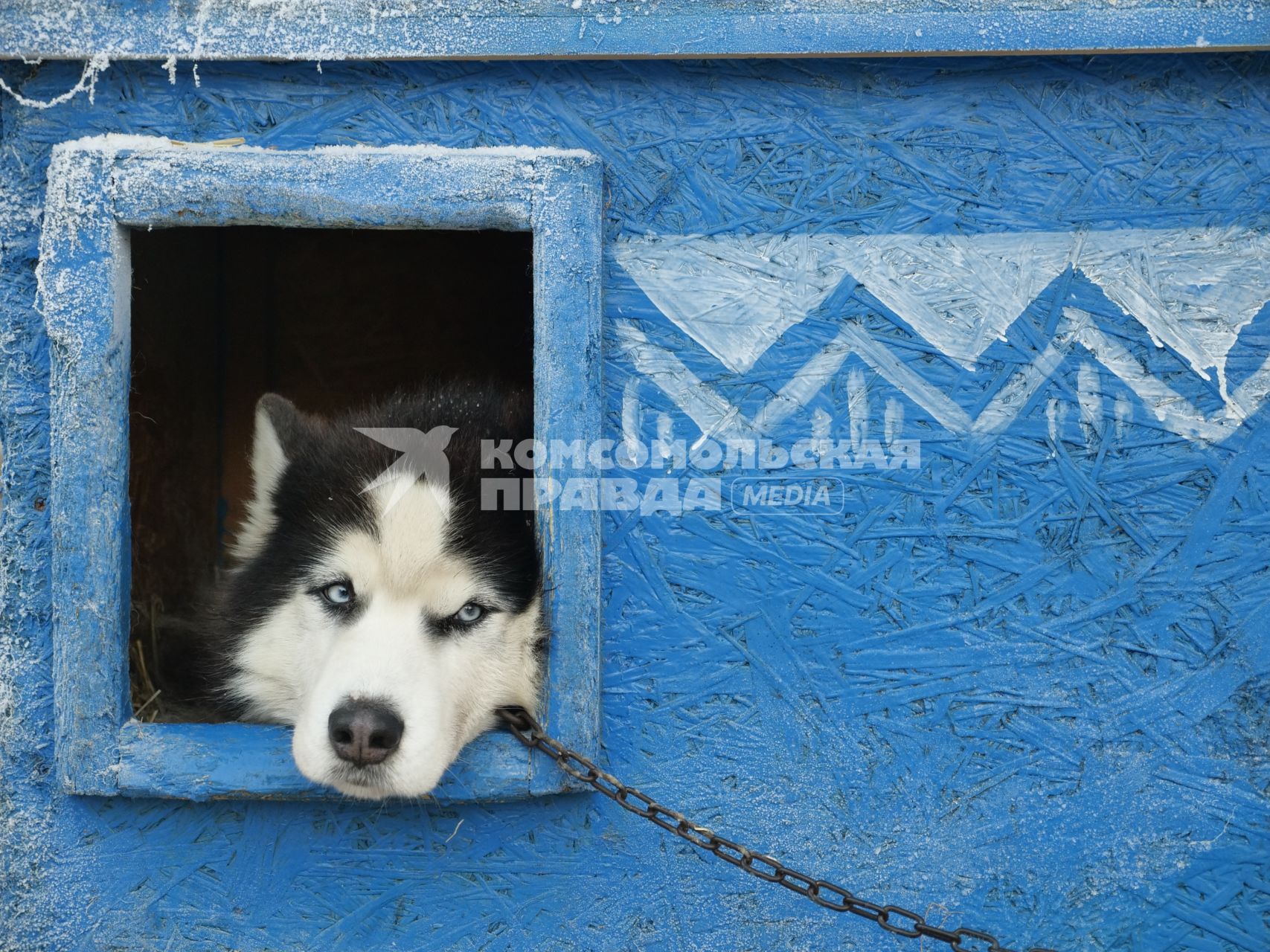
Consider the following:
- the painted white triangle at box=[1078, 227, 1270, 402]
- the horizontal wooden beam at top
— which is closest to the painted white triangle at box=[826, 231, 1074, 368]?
the painted white triangle at box=[1078, 227, 1270, 402]

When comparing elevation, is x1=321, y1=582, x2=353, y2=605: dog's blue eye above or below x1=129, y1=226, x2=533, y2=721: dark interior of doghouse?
below

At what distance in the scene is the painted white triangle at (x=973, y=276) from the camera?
241 centimetres

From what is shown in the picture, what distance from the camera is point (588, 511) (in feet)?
7.73

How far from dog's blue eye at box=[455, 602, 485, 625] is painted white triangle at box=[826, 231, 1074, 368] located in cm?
128

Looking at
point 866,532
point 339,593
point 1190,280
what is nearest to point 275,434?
point 339,593

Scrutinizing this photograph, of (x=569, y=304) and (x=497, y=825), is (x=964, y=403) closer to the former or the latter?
(x=569, y=304)

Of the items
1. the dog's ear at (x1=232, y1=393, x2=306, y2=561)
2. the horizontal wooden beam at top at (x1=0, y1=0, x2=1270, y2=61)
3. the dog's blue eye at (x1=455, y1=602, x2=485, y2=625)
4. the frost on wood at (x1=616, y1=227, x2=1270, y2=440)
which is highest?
the horizontal wooden beam at top at (x1=0, y1=0, x2=1270, y2=61)

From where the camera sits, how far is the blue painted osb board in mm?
2408

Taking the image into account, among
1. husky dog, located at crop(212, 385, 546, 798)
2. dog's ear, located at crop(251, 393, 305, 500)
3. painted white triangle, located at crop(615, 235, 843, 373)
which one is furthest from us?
dog's ear, located at crop(251, 393, 305, 500)

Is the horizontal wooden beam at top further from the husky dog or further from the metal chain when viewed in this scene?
the metal chain

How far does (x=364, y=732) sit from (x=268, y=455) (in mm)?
1089

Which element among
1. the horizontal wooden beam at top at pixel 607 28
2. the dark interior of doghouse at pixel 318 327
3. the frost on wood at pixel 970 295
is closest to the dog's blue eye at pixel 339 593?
the frost on wood at pixel 970 295

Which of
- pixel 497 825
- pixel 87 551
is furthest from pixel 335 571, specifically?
pixel 497 825

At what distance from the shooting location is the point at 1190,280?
240 cm
